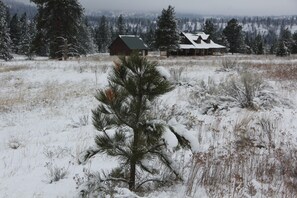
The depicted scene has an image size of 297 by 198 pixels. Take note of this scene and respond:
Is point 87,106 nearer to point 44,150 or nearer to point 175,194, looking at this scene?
point 44,150

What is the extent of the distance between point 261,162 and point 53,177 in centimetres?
292

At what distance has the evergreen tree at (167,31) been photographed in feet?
140

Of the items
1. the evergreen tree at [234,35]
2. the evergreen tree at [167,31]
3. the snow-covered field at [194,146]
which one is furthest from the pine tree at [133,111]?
the evergreen tree at [234,35]

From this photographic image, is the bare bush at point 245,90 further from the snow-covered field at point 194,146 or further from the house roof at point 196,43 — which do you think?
the house roof at point 196,43

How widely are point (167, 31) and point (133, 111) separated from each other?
3979 cm

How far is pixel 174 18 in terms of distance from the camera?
4284 centimetres

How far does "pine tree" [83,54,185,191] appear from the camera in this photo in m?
3.83

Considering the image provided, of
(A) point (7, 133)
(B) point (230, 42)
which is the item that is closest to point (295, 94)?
(A) point (7, 133)

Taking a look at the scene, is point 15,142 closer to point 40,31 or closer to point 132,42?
point 40,31

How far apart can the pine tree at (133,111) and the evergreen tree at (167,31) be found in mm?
39582

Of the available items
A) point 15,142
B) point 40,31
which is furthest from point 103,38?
point 15,142

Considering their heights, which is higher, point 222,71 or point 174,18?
point 174,18

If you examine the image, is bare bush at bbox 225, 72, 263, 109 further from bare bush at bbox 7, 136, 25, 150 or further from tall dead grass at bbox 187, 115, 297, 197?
bare bush at bbox 7, 136, 25, 150

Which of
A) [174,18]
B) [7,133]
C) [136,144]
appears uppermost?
[174,18]
